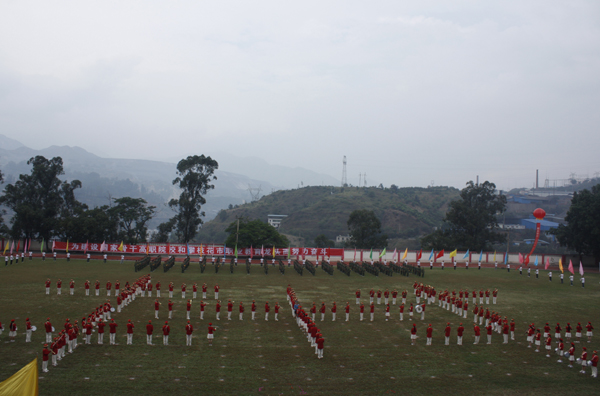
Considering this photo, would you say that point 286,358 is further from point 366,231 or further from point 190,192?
point 366,231

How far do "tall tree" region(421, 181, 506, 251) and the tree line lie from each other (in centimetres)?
3639

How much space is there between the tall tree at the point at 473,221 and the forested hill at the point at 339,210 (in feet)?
129

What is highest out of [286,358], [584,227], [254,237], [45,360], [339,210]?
[339,210]

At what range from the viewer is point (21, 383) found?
7.57 m

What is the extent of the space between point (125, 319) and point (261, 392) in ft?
34.8

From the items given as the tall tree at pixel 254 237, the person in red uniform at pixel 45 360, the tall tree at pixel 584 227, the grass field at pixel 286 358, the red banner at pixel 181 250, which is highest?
the tall tree at pixel 584 227

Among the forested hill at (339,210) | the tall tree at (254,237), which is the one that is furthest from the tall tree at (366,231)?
the forested hill at (339,210)

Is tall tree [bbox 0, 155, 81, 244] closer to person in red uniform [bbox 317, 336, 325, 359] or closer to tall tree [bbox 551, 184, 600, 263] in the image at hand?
person in red uniform [bbox 317, 336, 325, 359]

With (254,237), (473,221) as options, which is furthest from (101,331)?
(473,221)

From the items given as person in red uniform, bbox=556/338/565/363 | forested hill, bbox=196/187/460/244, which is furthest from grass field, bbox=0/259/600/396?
forested hill, bbox=196/187/460/244

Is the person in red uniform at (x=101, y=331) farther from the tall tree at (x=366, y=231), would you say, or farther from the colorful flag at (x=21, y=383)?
the tall tree at (x=366, y=231)

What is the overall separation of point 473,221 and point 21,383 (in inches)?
2455

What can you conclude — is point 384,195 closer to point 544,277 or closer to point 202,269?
point 544,277

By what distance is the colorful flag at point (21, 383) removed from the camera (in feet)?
24.4
